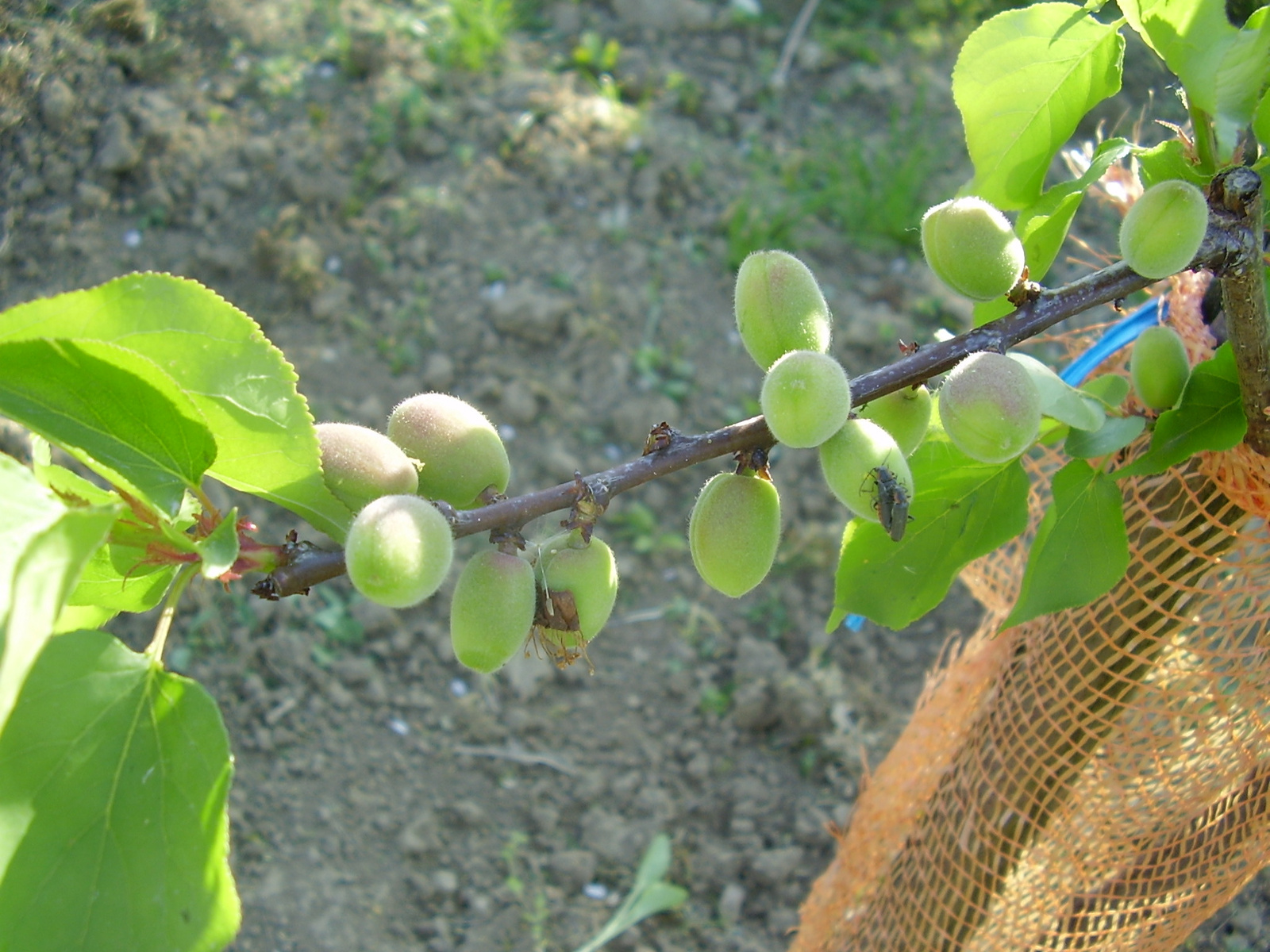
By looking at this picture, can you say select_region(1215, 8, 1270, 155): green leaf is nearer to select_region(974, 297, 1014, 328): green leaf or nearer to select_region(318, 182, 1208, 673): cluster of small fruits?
select_region(318, 182, 1208, 673): cluster of small fruits

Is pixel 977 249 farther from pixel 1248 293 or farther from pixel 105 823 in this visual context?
pixel 105 823

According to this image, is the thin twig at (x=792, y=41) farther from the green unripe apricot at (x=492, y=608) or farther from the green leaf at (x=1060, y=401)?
the green unripe apricot at (x=492, y=608)

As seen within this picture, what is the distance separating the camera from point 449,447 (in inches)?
37.0

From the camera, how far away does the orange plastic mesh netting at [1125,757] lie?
3.88 ft

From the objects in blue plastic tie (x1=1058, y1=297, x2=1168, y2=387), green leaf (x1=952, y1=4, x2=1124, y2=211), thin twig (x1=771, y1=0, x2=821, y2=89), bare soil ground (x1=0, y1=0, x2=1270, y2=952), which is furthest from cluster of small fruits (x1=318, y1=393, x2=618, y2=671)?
thin twig (x1=771, y1=0, x2=821, y2=89)

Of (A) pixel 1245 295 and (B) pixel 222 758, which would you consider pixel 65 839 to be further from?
(A) pixel 1245 295

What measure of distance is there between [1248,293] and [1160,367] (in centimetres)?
15

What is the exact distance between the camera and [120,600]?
0.90m

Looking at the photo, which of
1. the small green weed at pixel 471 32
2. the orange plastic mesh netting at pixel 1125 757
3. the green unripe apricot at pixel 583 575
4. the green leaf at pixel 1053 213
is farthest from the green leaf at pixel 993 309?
the small green weed at pixel 471 32

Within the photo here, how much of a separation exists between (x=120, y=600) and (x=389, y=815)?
1.30m

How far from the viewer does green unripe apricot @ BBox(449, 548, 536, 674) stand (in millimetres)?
874

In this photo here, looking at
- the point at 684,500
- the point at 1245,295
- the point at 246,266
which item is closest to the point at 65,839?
the point at 1245,295

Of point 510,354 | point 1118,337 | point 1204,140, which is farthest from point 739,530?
point 510,354

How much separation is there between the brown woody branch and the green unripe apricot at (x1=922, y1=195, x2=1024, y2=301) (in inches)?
1.3
